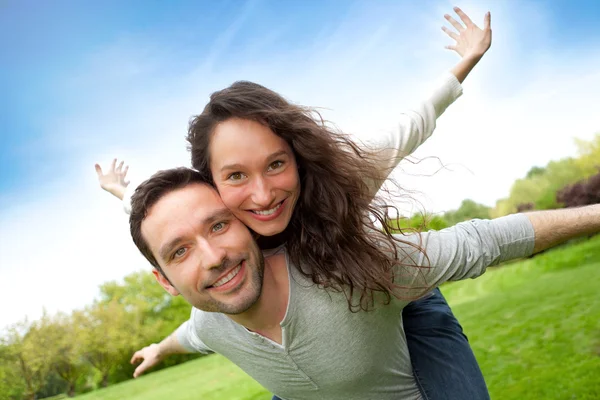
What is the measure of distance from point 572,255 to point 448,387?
60.6 feet

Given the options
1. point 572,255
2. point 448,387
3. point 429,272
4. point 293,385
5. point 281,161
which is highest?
point 281,161

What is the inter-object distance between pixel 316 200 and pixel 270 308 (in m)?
0.56

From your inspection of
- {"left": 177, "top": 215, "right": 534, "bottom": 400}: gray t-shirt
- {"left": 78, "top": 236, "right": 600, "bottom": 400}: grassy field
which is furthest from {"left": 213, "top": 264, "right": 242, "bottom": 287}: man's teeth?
{"left": 78, "top": 236, "right": 600, "bottom": 400}: grassy field

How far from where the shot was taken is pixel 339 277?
227cm

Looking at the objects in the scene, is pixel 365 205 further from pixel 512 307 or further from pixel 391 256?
pixel 512 307

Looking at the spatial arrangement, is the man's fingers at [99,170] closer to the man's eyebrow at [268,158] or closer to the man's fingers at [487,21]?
the man's eyebrow at [268,158]

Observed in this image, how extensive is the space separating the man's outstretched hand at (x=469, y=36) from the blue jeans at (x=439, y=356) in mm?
1727

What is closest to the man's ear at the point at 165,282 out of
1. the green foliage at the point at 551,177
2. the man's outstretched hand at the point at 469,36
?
the man's outstretched hand at the point at 469,36

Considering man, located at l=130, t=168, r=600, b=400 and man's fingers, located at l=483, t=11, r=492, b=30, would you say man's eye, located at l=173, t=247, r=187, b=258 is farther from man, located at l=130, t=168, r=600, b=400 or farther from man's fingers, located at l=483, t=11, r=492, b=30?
man's fingers, located at l=483, t=11, r=492, b=30

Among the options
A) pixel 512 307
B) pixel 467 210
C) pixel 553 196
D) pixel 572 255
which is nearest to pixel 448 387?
pixel 512 307

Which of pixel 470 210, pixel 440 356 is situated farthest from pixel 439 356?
pixel 470 210

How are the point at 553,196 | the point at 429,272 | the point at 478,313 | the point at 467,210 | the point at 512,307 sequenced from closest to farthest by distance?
1. the point at 429,272
2. the point at 512,307
3. the point at 478,313
4. the point at 553,196
5. the point at 467,210

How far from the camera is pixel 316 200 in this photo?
Answer: 252 cm

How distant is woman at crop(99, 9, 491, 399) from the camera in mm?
2271
